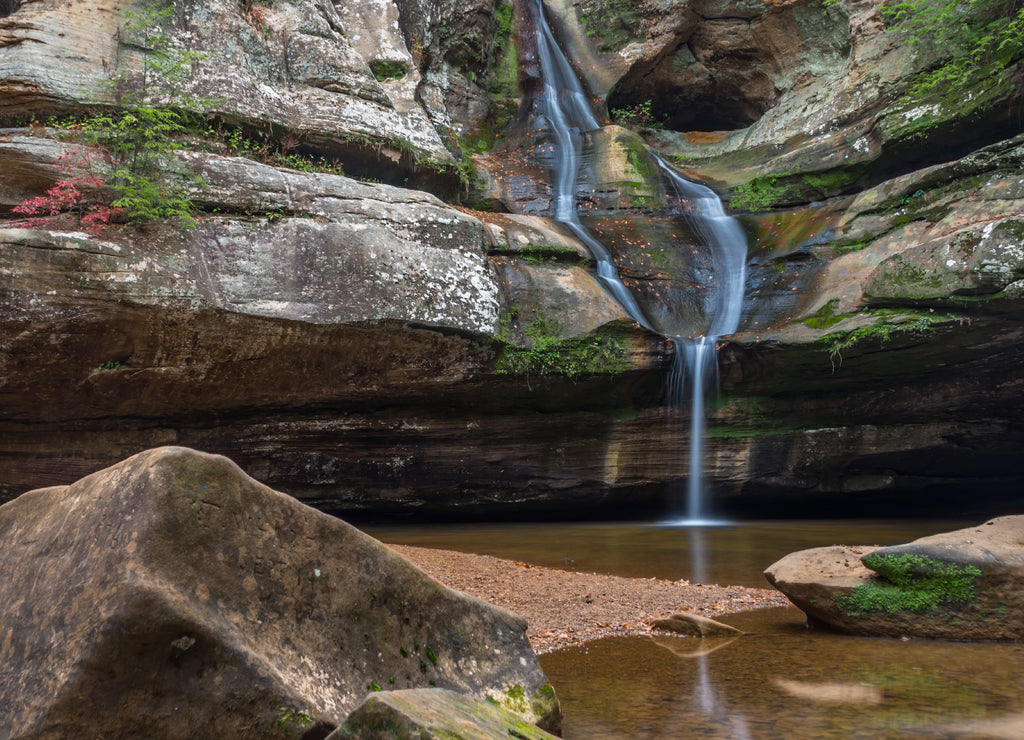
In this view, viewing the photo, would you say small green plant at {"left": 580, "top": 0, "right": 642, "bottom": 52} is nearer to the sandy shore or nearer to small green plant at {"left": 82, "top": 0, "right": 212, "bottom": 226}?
small green plant at {"left": 82, "top": 0, "right": 212, "bottom": 226}

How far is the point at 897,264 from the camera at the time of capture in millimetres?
11320

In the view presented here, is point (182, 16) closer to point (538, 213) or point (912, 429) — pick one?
point (538, 213)

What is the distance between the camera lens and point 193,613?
6.97ft

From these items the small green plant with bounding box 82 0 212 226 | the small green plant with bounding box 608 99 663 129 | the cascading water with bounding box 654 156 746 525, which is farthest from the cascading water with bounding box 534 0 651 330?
the small green plant with bounding box 82 0 212 226

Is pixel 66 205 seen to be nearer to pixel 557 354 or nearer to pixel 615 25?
pixel 557 354

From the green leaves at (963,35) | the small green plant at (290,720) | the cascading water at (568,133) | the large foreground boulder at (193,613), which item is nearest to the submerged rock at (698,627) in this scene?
the large foreground boulder at (193,613)

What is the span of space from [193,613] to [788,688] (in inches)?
113

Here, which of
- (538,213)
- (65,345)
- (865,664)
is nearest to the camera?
(865,664)

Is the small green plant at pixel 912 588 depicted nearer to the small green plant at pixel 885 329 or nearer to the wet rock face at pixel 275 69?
the small green plant at pixel 885 329

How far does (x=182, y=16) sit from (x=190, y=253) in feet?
16.8

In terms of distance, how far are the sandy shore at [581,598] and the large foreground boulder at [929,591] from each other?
92cm

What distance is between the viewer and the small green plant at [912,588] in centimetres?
443

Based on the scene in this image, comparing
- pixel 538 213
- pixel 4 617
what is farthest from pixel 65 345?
pixel 538 213

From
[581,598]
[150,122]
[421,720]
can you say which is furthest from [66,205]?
[421,720]
